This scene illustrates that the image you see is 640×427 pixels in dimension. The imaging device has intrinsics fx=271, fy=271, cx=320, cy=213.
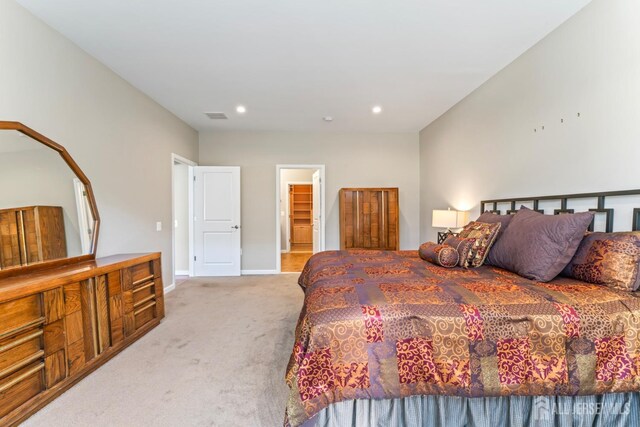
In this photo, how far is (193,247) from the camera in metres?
4.90

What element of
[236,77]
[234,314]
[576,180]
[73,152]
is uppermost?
[236,77]

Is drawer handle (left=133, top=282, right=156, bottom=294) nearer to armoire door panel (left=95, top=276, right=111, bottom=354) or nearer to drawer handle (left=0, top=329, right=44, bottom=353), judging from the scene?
armoire door panel (left=95, top=276, right=111, bottom=354)

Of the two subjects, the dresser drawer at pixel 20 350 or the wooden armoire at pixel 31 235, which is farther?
the wooden armoire at pixel 31 235

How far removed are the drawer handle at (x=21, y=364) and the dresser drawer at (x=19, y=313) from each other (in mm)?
193

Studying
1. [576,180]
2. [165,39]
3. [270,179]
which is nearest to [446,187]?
[576,180]

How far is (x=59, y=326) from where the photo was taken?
1.78 meters

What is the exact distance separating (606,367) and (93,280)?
318 cm

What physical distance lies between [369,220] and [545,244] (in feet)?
10.8

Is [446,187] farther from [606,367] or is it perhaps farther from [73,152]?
[73,152]

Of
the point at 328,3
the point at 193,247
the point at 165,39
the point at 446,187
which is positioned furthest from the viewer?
the point at 193,247

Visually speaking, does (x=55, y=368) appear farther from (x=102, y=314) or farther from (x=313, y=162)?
(x=313, y=162)

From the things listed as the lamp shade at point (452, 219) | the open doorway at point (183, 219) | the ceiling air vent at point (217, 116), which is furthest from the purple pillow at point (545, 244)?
the open doorway at point (183, 219)

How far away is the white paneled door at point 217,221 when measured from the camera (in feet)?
16.0

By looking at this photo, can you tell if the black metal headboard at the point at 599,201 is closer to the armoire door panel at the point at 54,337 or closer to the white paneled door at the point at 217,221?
the armoire door panel at the point at 54,337
